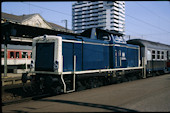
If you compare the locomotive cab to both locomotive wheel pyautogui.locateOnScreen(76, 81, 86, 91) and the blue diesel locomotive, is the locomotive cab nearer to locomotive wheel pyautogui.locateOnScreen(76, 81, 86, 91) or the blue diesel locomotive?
the blue diesel locomotive

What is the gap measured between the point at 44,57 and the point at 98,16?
370 feet

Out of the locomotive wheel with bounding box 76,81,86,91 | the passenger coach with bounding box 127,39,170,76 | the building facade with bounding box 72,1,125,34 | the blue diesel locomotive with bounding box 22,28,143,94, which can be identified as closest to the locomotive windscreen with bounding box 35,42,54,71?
the blue diesel locomotive with bounding box 22,28,143,94

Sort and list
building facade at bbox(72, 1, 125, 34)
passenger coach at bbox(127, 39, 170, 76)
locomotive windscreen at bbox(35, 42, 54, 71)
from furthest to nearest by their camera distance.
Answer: building facade at bbox(72, 1, 125, 34) < passenger coach at bbox(127, 39, 170, 76) < locomotive windscreen at bbox(35, 42, 54, 71)

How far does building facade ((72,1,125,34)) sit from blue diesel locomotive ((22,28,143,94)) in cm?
9945

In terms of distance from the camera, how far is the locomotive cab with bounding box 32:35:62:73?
9.11 m

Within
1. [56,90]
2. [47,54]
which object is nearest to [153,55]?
[47,54]

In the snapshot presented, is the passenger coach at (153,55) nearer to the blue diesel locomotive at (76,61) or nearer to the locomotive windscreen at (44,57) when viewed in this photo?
the blue diesel locomotive at (76,61)

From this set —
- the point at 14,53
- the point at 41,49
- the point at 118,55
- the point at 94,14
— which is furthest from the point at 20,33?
the point at 94,14

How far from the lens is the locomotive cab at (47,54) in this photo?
29.9 feet

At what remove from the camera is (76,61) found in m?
10.3

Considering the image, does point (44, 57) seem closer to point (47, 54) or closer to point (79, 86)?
point (47, 54)

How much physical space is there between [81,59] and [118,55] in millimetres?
3965

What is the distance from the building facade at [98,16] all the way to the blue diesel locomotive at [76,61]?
326 feet

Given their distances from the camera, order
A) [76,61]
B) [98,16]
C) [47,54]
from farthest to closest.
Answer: [98,16], [76,61], [47,54]
